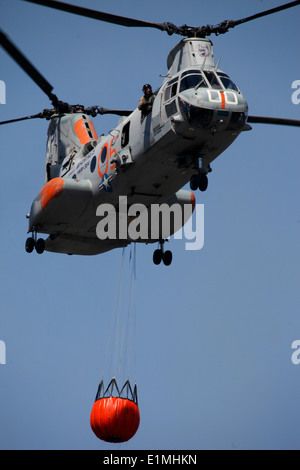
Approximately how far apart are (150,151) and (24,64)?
6034 millimetres

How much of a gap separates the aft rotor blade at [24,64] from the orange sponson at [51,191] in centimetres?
388

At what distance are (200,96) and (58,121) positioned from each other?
42.7 ft

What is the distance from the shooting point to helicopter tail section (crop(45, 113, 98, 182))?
129 feet

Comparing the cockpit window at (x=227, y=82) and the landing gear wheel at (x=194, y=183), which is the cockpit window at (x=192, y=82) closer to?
the cockpit window at (x=227, y=82)

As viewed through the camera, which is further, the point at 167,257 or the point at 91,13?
the point at 167,257

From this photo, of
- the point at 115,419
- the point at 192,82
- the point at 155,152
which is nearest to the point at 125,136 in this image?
the point at 155,152

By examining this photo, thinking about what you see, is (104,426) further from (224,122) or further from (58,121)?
(58,121)

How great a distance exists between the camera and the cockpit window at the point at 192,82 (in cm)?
2989

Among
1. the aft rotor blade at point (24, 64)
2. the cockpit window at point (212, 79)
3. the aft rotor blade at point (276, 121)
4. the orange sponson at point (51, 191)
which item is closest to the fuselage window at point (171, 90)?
the cockpit window at point (212, 79)

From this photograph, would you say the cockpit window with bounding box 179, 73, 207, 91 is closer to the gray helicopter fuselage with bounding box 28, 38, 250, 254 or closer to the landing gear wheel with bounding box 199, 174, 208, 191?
the gray helicopter fuselage with bounding box 28, 38, 250, 254

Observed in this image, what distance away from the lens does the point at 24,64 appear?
33438 millimetres

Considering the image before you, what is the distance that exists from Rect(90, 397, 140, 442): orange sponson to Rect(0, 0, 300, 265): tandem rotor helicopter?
6521 millimetres

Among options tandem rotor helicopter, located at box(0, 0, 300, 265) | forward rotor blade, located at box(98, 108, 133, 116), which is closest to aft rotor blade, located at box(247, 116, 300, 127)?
tandem rotor helicopter, located at box(0, 0, 300, 265)

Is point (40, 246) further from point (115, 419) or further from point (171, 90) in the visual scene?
point (171, 90)
